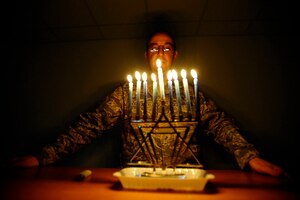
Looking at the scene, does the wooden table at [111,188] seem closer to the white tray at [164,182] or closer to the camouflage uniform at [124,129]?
the white tray at [164,182]

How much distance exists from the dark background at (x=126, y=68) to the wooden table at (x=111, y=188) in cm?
126

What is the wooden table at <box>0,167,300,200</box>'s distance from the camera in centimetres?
90

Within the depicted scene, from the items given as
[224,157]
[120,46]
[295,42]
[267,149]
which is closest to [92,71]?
[120,46]

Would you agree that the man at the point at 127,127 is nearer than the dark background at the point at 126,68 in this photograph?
Yes

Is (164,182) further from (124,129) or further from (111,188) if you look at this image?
(124,129)

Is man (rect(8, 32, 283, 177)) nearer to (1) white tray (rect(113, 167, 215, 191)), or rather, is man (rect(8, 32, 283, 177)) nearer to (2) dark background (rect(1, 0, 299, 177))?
(2) dark background (rect(1, 0, 299, 177))

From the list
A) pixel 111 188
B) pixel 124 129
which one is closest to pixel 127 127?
pixel 124 129

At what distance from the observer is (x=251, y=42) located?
257 centimetres

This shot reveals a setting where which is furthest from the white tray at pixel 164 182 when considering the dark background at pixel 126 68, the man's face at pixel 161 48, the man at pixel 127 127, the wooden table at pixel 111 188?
the dark background at pixel 126 68

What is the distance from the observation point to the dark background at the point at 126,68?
232cm

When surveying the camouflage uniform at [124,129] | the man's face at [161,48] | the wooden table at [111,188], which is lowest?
the wooden table at [111,188]

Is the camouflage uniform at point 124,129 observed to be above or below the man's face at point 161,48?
below

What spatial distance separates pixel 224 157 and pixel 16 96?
8.20ft

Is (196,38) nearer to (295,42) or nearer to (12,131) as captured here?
(295,42)
